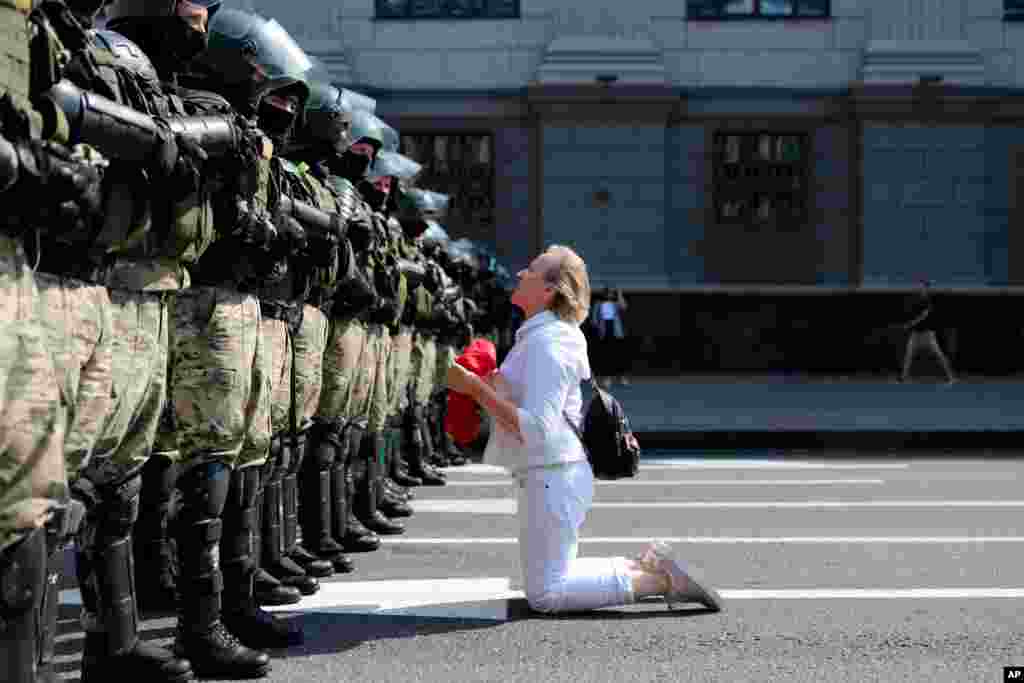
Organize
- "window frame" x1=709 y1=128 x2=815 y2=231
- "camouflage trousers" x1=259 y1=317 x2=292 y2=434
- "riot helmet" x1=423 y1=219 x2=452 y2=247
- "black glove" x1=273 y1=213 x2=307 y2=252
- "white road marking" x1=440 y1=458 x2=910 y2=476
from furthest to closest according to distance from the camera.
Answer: "window frame" x1=709 y1=128 x2=815 y2=231
"riot helmet" x1=423 y1=219 x2=452 y2=247
"white road marking" x1=440 y1=458 x2=910 y2=476
"camouflage trousers" x1=259 y1=317 x2=292 y2=434
"black glove" x1=273 y1=213 x2=307 y2=252

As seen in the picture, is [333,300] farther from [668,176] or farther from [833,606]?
[668,176]

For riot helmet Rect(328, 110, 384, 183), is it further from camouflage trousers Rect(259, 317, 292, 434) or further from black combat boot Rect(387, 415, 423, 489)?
camouflage trousers Rect(259, 317, 292, 434)

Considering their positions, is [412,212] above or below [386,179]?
below

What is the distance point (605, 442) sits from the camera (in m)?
6.59

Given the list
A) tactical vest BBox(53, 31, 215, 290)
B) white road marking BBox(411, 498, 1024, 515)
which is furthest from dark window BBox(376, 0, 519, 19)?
tactical vest BBox(53, 31, 215, 290)

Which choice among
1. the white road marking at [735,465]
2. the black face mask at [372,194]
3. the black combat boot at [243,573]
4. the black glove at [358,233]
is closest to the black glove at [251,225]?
the black combat boot at [243,573]

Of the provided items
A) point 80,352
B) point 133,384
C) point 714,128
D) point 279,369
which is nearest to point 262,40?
point 279,369

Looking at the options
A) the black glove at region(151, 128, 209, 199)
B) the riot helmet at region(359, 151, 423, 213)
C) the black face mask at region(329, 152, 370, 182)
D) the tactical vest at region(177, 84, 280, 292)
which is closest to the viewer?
the black glove at region(151, 128, 209, 199)

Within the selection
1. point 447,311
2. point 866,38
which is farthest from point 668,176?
point 447,311

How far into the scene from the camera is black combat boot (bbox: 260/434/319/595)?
6703 mm

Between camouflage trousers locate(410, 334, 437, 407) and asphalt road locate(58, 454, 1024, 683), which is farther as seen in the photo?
camouflage trousers locate(410, 334, 437, 407)

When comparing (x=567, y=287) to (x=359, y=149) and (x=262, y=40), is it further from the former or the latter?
(x=359, y=149)

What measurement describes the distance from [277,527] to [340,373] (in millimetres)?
1120

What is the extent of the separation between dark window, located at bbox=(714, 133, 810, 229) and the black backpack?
22.9 metres
